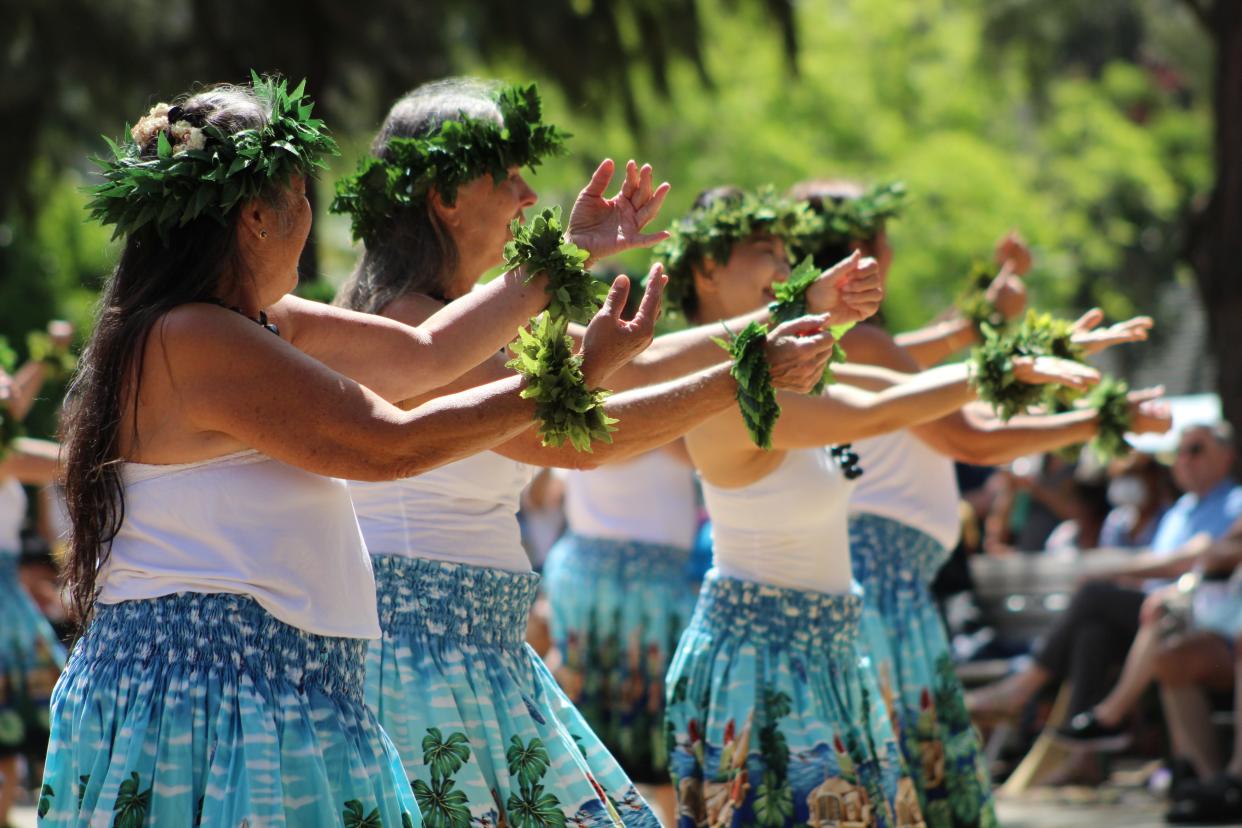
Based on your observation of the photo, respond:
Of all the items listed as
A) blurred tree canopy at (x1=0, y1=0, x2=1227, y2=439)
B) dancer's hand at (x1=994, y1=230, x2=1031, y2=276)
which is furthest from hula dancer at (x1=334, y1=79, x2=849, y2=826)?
dancer's hand at (x1=994, y1=230, x2=1031, y2=276)

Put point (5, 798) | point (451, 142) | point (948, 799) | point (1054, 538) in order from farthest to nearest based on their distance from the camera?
1. point (1054, 538)
2. point (5, 798)
3. point (948, 799)
4. point (451, 142)

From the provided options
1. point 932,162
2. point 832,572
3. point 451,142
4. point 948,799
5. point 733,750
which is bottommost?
point 948,799

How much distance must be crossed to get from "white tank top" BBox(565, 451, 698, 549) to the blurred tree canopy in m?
1.39

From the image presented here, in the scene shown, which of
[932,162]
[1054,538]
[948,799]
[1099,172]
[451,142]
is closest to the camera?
[451,142]

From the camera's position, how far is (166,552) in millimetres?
2734

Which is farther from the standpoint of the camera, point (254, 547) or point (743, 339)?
point (743, 339)

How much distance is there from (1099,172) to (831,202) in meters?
23.7

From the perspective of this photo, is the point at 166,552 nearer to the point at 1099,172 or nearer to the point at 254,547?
the point at 254,547

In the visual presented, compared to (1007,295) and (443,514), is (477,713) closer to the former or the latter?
(443,514)

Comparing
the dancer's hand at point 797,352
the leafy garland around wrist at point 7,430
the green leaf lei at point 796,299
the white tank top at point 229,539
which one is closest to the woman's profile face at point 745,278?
the green leaf lei at point 796,299

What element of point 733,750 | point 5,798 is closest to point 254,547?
point 733,750

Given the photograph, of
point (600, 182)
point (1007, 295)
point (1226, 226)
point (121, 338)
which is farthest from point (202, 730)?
point (1226, 226)

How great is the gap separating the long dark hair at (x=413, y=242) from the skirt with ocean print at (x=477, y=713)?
0.61 meters

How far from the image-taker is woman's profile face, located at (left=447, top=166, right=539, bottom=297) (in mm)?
3787
